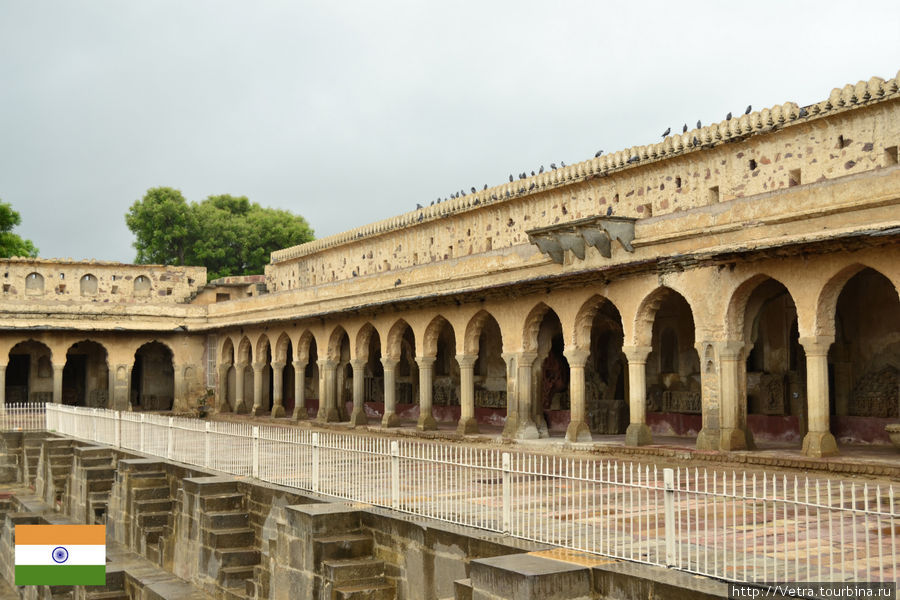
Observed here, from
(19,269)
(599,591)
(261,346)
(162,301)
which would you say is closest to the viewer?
(599,591)

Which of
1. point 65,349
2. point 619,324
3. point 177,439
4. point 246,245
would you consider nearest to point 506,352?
point 619,324

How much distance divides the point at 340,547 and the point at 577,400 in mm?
9138

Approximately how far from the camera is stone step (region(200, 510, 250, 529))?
37.2 ft

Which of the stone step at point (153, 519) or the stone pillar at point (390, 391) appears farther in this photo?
the stone pillar at point (390, 391)

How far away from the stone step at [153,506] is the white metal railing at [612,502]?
79cm

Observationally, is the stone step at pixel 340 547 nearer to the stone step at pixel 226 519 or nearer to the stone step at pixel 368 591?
the stone step at pixel 368 591

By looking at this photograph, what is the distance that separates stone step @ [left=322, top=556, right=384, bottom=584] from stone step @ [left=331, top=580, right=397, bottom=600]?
67 millimetres

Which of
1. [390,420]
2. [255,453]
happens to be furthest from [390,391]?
[255,453]

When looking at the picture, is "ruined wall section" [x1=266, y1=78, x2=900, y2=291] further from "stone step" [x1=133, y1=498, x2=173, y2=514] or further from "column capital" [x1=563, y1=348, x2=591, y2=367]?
"stone step" [x1=133, y1=498, x2=173, y2=514]

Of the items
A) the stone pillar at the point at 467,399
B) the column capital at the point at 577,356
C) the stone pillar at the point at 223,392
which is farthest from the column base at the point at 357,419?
the stone pillar at the point at 223,392

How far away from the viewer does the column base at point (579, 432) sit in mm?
17125

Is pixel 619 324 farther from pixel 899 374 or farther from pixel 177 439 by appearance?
pixel 177 439

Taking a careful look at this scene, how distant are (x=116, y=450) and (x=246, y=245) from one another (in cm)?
3907

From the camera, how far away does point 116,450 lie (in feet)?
55.9
